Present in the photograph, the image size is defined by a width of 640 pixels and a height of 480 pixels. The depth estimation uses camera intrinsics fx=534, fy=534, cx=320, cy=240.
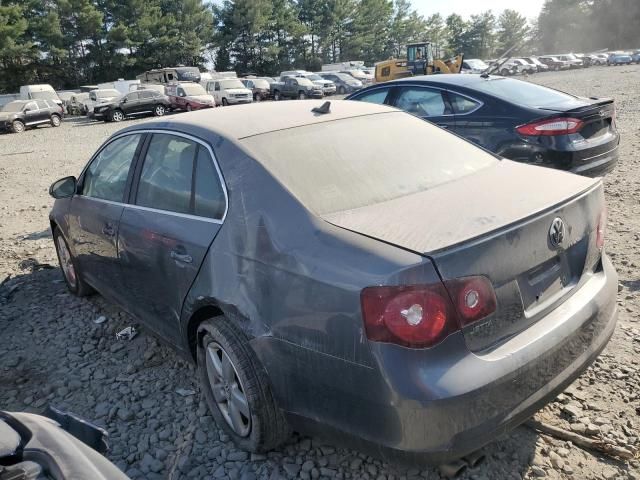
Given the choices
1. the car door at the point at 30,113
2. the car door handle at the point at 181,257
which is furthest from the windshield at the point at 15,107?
the car door handle at the point at 181,257

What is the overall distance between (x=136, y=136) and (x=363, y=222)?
2.03 metres

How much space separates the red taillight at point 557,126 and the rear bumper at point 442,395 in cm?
357

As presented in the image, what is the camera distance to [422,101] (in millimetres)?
6508

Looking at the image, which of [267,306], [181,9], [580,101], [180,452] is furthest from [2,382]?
[181,9]

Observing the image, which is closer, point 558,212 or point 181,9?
point 558,212

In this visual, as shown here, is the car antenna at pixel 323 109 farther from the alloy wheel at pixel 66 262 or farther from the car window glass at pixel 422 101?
the car window glass at pixel 422 101

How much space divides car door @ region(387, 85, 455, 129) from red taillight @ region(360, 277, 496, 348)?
4498 mm

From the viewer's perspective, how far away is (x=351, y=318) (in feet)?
6.51

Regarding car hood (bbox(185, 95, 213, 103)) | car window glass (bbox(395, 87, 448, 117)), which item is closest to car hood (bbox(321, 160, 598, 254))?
car window glass (bbox(395, 87, 448, 117))

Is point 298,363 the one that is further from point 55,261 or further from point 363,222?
point 55,261

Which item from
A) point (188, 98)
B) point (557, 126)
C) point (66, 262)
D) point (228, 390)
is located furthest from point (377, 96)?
point (188, 98)

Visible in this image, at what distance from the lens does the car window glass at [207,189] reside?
8.71 feet

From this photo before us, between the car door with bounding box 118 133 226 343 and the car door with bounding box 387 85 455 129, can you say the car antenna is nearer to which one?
the car door with bounding box 118 133 226 343

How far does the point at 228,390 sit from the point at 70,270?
106 inches
